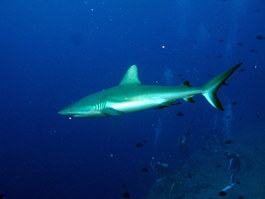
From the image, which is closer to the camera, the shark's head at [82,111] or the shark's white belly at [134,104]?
the shark's white belly at [134,104]

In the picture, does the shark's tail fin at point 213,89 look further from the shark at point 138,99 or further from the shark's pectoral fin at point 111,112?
the shark's pectoral fin at point 111,112

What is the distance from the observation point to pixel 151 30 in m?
172

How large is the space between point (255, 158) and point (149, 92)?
17847 millimetres

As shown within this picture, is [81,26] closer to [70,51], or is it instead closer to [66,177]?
[70,51]

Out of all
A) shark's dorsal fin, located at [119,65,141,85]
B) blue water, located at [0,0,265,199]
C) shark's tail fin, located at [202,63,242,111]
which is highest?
blue water, located at [0,0,265,199]

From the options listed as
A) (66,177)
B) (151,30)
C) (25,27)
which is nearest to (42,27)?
(25,27)

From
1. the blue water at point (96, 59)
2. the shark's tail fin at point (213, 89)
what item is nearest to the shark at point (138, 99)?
the shark's tail fin at point (213, 89)

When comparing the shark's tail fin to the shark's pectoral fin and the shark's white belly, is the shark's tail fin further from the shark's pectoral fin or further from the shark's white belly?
the shark's pectoral fin

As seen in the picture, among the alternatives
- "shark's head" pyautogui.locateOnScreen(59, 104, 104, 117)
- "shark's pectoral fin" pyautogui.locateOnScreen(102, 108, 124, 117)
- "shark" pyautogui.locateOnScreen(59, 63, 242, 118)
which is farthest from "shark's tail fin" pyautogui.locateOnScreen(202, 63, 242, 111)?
"shark's head" pyautogui.locateOnScreen(59, 104, 104, 117)

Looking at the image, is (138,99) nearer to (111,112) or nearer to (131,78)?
(111,112)

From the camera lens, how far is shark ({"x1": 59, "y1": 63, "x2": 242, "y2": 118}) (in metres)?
3.95

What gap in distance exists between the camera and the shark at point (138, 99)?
3.95 metres

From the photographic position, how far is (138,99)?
3945 mm

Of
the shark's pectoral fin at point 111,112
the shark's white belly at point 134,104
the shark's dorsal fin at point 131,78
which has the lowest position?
the shark's pectoral fin at point 111,112
